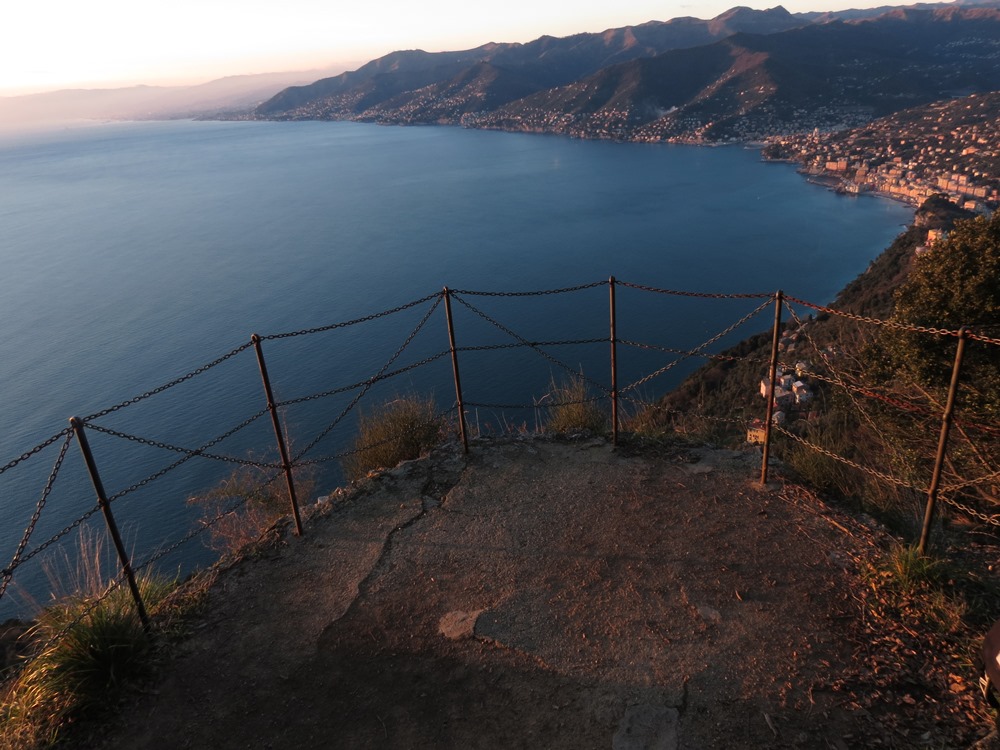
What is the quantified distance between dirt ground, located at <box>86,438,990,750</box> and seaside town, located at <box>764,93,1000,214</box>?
184 ft

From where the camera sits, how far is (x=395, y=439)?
304 inches

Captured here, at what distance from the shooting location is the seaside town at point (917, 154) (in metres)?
57.2

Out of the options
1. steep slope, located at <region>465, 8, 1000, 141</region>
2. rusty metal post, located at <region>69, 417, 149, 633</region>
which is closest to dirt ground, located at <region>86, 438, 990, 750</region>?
rusty metal post, located at <region>69, 417, 149, 633</region>

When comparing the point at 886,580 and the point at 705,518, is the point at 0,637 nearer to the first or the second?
the point at 705,518

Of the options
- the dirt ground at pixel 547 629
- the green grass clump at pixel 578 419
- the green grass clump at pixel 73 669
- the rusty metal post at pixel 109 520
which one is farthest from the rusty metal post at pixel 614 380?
the green grass clump at pixel 73 669

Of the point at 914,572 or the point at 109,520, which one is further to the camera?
the point at 914,572

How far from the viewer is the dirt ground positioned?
3.61 metres

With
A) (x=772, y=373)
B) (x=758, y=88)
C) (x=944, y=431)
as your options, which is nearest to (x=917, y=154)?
(x=758, y=88)

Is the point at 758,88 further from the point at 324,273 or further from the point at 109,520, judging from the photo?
the point at 109,520

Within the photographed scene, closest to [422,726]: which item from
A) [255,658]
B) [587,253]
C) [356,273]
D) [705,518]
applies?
[255,658]

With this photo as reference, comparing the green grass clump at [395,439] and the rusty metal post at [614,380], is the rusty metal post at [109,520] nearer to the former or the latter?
the green grass clump at [395,439]

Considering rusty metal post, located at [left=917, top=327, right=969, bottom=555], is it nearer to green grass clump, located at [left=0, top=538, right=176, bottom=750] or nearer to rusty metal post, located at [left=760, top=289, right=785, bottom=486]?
rusty metal post, located at [left=760, top=289, right=785, bottom=486]

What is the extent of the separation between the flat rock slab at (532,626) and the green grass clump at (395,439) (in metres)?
1.53

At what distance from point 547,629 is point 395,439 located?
3.86 meters
